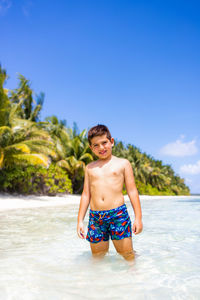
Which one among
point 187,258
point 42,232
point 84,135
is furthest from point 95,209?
point 84,135

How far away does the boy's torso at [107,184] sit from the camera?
2.60 m

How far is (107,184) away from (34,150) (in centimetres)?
1241

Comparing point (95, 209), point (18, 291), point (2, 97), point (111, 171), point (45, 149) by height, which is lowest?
point (18, 291)

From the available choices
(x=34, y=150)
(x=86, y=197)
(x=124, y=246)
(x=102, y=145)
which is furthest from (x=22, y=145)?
(x=124, y=246)

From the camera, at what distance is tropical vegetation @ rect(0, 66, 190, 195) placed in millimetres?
13216

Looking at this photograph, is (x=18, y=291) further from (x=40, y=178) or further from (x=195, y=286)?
(x=40, y=178)

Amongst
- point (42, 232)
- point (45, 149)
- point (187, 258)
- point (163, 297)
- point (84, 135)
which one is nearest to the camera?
point (163, 297)

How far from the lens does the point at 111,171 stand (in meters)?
2.66

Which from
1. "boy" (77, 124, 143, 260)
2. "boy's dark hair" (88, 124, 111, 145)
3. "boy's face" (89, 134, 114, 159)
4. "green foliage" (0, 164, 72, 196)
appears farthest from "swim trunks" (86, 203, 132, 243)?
"green foliage" (0, 164, 72, 196)

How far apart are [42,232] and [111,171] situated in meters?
2.81

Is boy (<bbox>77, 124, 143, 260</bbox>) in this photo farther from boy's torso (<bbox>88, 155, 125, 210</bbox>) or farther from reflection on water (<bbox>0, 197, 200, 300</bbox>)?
reflection on water (<bbox>0, 197, 200, 300</bbox>)

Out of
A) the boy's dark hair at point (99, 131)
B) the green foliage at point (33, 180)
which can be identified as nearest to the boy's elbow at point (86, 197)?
the boy's dark hair at point (99, 131)

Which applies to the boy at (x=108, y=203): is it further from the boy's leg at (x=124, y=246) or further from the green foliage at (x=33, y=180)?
the green foliage at (x=33, y=180)

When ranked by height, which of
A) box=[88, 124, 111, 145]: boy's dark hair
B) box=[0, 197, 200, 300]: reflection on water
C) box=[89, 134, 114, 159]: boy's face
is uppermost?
box=[88, 124, 111, 145]: boy's dark hair
